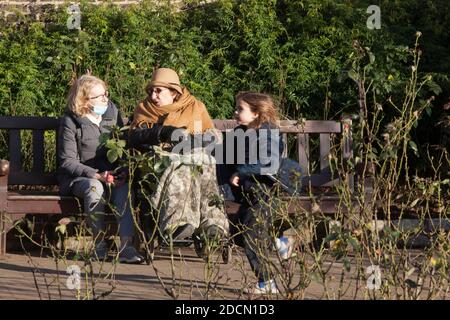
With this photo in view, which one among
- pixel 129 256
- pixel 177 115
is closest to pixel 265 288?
pixel 129 256

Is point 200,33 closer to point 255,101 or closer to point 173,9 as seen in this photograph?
point 173,9

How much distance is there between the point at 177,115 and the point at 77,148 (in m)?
0.77

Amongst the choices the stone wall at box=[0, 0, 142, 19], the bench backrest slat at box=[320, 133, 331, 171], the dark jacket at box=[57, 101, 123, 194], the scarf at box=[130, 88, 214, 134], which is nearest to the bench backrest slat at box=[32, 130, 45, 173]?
the dark jacket at box=[57, 101, 123, 194]

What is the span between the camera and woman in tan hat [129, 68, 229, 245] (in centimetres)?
711

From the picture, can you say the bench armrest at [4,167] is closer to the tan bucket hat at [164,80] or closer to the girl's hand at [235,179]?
the tan bucket hat at [164,80]

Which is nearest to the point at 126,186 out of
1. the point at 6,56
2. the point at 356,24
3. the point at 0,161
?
the point at 0,161

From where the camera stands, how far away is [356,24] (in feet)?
36.3

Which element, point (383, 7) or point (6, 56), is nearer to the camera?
point (6, 56)

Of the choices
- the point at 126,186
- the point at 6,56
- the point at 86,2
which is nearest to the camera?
the point at 126,186

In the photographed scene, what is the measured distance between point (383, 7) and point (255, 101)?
455cm

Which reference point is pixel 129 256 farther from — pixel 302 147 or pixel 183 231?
pixel 302 147

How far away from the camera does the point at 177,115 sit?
7734mm
